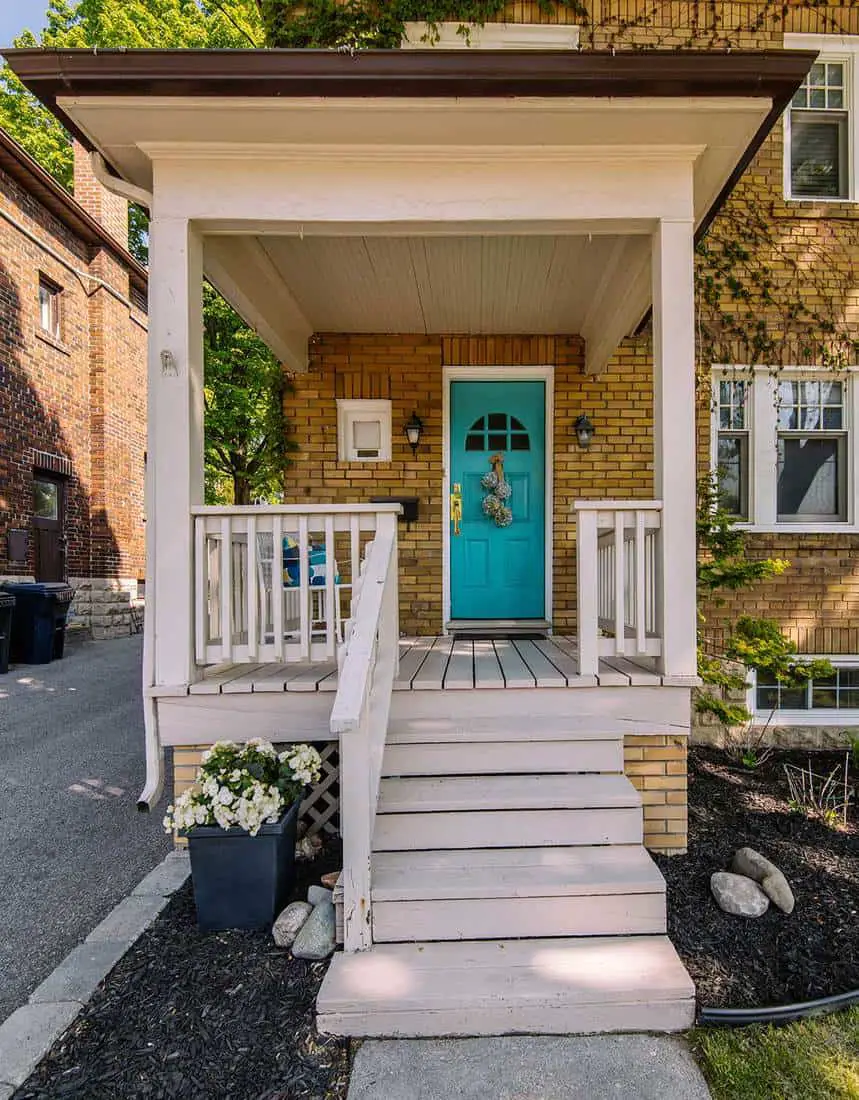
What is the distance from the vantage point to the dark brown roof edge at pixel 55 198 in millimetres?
8445

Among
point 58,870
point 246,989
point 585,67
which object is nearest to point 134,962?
point 246,989

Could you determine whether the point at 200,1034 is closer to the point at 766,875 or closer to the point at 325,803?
the point at 325,803

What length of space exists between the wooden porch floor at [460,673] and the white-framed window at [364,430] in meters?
1.79

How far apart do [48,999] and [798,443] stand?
5.72 metres

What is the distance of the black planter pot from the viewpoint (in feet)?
7.95

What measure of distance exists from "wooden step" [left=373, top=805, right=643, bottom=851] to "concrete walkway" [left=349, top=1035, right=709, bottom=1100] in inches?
24.7

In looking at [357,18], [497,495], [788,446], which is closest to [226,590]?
[497,495]

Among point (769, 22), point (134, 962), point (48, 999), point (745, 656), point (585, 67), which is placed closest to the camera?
point (48, 999)

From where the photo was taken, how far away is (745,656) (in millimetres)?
4012

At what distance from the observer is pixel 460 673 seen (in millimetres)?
3236

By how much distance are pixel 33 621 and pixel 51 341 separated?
445 centimetres

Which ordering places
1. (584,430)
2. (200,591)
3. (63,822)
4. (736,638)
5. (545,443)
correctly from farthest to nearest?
(545,443), (584,430), (736,638), (63,822), (200,591)

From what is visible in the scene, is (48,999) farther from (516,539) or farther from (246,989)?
(516,539)

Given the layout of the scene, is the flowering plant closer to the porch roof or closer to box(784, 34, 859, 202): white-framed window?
the porch roof
